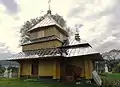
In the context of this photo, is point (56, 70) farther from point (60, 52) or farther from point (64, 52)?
point (64, 52)

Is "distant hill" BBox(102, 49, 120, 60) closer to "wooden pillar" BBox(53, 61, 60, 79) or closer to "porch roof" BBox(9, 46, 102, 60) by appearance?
"porch roof" BBox(9, 46, 102, 60)

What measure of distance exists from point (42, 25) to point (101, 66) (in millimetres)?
29619

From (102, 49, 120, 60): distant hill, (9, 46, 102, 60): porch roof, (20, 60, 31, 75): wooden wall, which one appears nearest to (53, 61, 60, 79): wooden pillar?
(9, 46, 102, 60): porch roof

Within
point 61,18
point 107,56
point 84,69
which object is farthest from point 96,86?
point 107,56

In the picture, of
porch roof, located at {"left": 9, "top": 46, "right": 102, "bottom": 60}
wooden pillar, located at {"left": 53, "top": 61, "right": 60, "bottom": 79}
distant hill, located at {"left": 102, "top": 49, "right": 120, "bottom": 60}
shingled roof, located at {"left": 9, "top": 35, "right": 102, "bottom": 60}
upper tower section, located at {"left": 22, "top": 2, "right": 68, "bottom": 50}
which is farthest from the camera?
distant hill, located at {"left": 102, "top": 49, "right": 120, "bottom": 60}

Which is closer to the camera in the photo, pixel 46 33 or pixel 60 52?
pixel 60 52

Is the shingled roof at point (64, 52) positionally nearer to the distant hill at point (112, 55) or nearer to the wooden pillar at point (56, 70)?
the wooden pillar at point (56, 70)

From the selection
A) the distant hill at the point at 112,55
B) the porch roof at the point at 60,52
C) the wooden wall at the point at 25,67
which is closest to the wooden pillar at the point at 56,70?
the porch roof at the point at 60,52

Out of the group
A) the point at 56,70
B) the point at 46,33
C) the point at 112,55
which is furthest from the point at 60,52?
the point at 112,55

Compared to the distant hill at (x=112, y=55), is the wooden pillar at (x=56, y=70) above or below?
below

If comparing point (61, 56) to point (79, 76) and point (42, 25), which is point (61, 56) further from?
point (42, 25)

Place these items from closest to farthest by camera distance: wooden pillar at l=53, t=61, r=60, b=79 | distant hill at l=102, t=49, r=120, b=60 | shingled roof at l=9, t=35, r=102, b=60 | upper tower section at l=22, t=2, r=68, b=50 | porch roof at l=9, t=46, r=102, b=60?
porch roof at l=9, t=46, r=102, b=60
shingled roof at l=9, t=35, r=102, b=60
wooden pillar at l=53, t=61, r=60, b=79
upper tower section at l=22, t=2, r=68, b=50
distant hill at l=102, t=49, r=120, b=60

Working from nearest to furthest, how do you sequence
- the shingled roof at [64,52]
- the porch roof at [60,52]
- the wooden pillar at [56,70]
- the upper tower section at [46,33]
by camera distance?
the porch roof at [60,52], the shingled roof at [64,52], the wooden pillar at [56,70], the upper tower section at [46,33]

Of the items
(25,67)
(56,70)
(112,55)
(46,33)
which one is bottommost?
(56,70)
